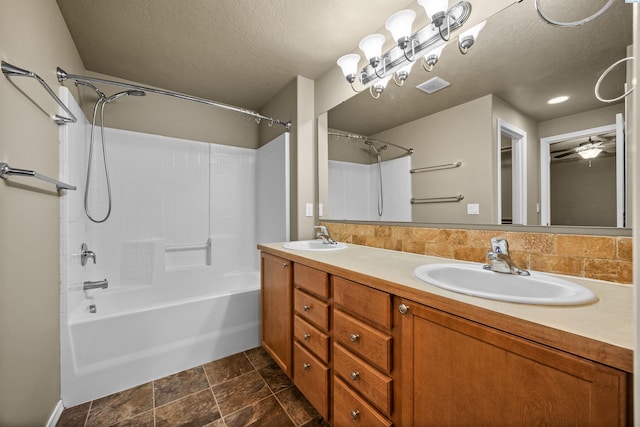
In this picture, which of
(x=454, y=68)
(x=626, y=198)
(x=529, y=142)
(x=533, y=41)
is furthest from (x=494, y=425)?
(x=454, y=68)

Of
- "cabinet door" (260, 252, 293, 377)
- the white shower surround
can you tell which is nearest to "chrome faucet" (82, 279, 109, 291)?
"cabinet door" (260, 252, 293, 377)

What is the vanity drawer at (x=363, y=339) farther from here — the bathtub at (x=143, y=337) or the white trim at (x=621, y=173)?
the bathtub at (x=143, y=337)

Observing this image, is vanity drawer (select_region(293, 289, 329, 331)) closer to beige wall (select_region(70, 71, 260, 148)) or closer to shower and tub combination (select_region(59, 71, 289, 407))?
shower and tub combination (select_region(59, 71, 289, 407))

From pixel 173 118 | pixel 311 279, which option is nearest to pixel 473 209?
pixel 311 279

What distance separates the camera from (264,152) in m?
2.75

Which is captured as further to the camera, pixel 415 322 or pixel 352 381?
pixel 352 381

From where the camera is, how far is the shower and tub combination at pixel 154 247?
5.14 ft

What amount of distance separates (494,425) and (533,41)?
1360mm

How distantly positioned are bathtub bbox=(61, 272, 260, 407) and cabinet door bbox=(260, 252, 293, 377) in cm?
30

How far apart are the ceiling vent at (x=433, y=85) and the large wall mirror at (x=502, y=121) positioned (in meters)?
0.02

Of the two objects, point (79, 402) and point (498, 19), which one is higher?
point (498, 19)

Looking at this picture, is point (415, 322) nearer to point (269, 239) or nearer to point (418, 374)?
point (418, 374)

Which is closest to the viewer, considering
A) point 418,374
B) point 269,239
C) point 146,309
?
point 418,374

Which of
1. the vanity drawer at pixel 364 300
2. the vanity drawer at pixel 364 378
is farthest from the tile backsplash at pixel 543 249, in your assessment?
the vanity drawer at pixel 364 378
